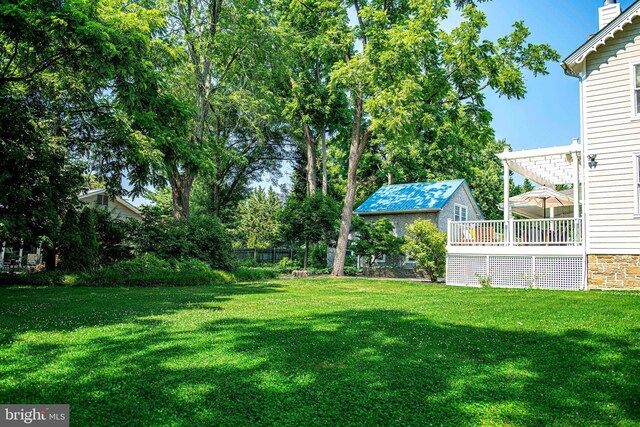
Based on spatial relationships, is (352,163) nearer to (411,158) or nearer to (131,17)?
(131,17)

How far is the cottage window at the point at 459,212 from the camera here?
1024 inches

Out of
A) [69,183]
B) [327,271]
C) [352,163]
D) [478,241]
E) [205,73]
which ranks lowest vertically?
[327,271]

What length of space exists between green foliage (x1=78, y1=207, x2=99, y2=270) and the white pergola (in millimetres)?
13987

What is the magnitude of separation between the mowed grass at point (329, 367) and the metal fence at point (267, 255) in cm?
2292

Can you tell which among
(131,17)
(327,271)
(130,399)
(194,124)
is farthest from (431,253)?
(130,399)

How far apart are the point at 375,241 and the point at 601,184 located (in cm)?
1218

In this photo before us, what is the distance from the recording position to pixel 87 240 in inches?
596

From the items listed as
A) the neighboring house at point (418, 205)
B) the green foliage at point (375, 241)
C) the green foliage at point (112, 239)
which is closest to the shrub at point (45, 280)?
the green foliage at point (112, 239)

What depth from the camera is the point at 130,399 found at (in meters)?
3.30

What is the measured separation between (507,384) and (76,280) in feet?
43.0

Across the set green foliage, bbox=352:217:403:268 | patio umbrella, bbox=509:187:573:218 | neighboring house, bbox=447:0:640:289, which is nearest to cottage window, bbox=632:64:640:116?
neighboring house, bbox=447:0:640:289

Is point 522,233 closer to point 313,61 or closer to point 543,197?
point 543,197

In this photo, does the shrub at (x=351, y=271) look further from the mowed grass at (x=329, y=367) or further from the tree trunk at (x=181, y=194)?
the mowed grass at (x=329, y=367)

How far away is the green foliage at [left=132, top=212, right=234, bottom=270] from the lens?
16875 mm
